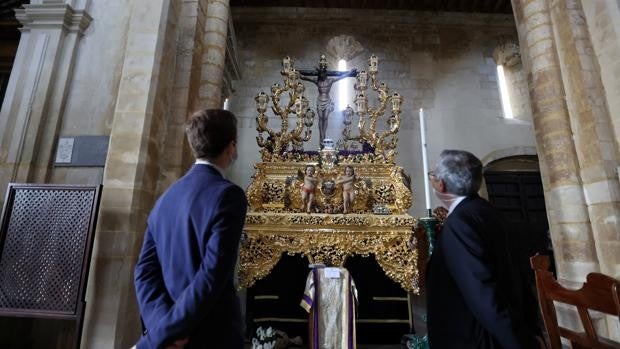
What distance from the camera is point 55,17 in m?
3.05

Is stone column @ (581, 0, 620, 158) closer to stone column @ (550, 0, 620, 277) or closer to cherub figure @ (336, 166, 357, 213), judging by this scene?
stone column @ (550, 0, 620, 277)

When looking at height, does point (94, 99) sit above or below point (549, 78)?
below

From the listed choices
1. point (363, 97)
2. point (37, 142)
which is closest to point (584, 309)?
point (363, 97)

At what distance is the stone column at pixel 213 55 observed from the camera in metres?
3.34

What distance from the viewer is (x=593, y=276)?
1624 mm

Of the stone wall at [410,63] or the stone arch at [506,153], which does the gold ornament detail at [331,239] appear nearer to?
the stone wall at [410,63]

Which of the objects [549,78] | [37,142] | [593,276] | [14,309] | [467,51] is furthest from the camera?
[467,51]

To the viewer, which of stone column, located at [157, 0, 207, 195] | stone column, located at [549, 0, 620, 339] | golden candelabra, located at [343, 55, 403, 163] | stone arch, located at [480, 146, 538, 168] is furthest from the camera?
stone arch, located at [480, 146, 538, 168]

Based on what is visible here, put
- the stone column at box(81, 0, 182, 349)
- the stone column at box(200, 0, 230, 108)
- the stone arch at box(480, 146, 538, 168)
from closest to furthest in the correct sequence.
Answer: the stone column at box(81, 0, 182, 349) → the stone column at box(200, 0, 230, 108) → the stone arch at box(480, 146, 538, 168)

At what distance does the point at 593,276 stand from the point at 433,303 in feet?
3.18

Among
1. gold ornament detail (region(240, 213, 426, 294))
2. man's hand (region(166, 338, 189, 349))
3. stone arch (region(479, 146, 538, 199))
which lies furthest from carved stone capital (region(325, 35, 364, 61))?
man's hand (region(166, 338, 189, 349))

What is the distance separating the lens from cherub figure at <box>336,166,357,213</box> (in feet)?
10.2

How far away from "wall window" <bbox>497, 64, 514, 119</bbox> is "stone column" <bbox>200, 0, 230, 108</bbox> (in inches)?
265

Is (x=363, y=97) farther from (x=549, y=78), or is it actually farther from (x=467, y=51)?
(x=467, y=51)
